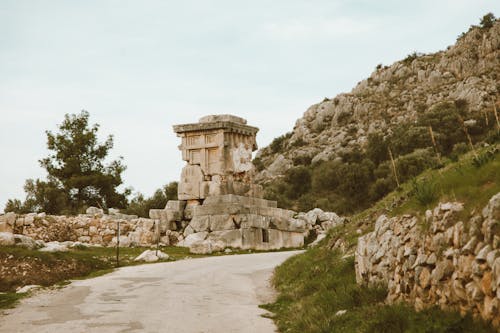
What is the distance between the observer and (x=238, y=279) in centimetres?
1588

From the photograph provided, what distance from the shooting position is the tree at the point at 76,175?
39.0m

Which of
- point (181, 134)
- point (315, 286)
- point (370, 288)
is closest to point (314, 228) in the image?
point (181, 134)

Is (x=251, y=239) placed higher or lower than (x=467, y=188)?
higher

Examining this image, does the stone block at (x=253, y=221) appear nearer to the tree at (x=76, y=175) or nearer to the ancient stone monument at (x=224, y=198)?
the ancient stone monument at (x=224, y=198)

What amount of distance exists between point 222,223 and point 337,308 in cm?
1613

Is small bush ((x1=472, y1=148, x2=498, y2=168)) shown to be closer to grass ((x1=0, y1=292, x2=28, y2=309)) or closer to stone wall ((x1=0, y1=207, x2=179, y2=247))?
grass ((x1=0, y1=292, x2=28, y2=309))

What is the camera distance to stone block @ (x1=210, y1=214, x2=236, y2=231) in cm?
2570

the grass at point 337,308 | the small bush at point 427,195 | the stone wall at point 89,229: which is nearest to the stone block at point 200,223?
the stone wall at point 89,229

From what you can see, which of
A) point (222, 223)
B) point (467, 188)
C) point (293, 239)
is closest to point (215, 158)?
point (222, 223)

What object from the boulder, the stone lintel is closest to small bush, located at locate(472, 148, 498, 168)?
the boulder

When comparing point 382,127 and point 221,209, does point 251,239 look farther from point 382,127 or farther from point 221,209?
point 382,127

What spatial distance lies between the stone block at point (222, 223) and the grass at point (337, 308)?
10.5 m

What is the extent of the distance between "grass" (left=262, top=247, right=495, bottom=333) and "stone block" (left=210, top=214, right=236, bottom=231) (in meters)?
10.5

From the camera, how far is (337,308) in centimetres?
984
